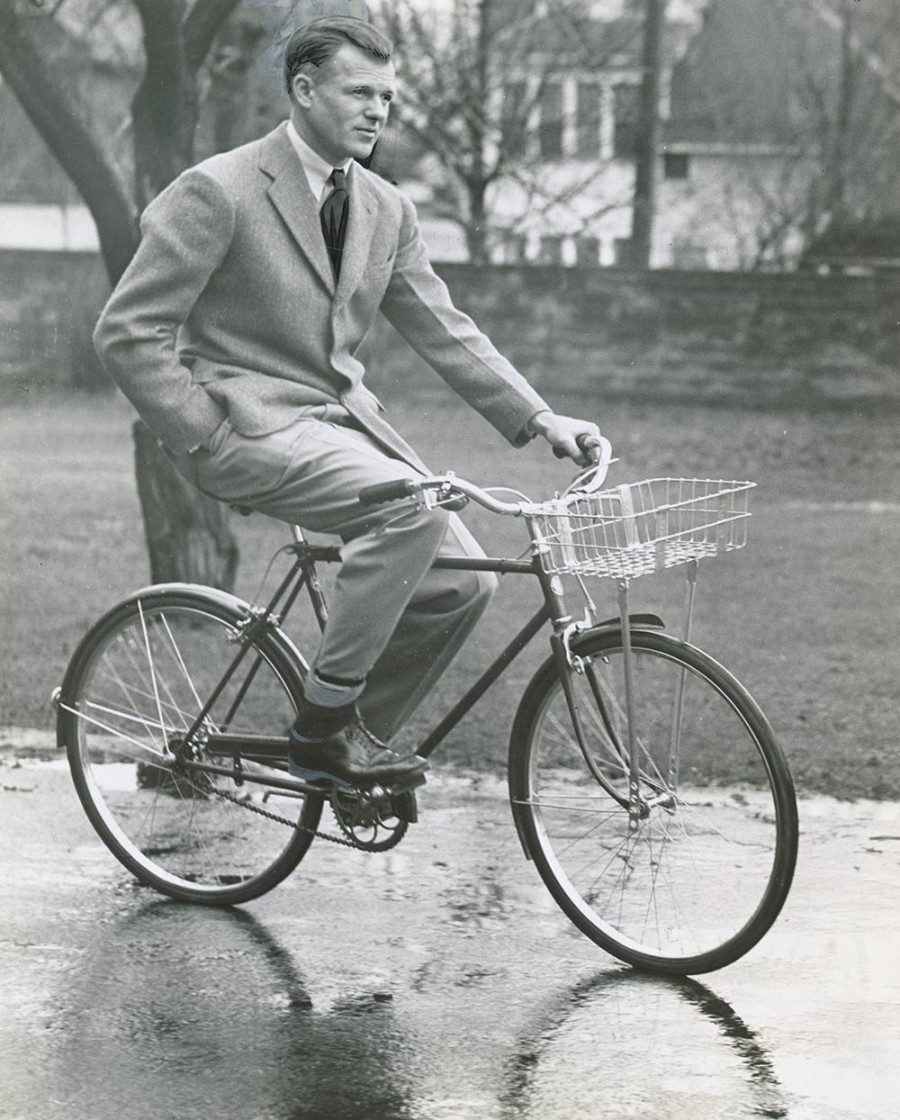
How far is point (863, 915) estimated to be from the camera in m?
4.67

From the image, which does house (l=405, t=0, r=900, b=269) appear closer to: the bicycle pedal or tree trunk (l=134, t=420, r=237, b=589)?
tree trunk (l=134, t=420, r=237, b=589)

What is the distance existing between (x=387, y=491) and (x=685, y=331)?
332 inches

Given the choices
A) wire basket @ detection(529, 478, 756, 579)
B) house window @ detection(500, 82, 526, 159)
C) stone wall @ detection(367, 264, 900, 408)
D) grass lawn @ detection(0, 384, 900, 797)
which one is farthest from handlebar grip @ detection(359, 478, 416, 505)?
house window @ detection(500, 82, 526, 159)

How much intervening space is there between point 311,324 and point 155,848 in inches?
59.9

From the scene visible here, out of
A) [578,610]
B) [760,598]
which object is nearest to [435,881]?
Result: [578,610]

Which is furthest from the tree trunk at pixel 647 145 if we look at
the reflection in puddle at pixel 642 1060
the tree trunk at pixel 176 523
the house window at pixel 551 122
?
the reflection in puddle at pixel 642 1060

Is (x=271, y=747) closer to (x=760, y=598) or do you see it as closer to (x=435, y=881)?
(x=435, y=881)

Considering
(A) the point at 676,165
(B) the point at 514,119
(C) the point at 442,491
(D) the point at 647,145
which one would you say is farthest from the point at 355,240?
(A) the point at 676,165

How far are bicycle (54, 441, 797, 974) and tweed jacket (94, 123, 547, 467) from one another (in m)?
0.37

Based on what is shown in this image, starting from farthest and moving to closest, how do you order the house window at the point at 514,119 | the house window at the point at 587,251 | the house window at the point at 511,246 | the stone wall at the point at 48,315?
the house window at the point at 514,119 → the house window at the point at 587,251 → the house window at the point at 511,246 → the stone wall at the point at 48,315

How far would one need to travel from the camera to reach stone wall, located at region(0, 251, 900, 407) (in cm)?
1202

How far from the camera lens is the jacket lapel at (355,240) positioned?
461 cm

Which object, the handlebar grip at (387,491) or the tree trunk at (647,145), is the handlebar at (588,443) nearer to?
the handlebar grip at (387,491)

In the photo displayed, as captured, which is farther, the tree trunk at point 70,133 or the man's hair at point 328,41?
the tree trunk at point 70,133
